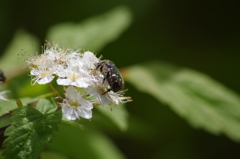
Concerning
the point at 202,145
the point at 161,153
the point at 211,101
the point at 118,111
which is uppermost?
the point at 211,101

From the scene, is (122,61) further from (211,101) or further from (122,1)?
(211,101)

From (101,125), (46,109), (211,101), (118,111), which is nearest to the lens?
(46,109)

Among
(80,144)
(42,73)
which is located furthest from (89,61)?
(80,144)

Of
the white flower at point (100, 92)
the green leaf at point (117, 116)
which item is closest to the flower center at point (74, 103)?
the white flower at point (100, 92)

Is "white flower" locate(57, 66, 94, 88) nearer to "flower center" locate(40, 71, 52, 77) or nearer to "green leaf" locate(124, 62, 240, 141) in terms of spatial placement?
"flower center" locate(40, 71, 52, 77)

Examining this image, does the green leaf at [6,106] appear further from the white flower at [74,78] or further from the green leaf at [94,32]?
the green leaf at [94,32]

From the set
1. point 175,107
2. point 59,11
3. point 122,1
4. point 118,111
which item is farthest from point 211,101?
point 59,11

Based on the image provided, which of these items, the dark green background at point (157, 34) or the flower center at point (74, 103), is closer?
the flower center at point (74, 103)
